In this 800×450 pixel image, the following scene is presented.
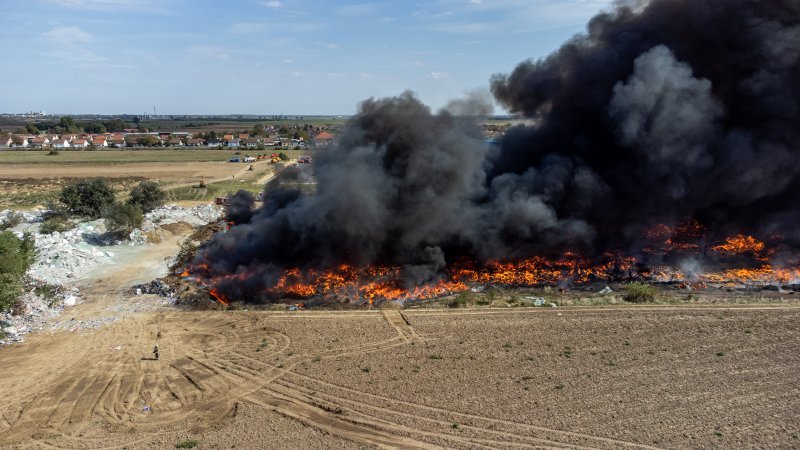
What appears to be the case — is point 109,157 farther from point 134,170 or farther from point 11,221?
point 11,221

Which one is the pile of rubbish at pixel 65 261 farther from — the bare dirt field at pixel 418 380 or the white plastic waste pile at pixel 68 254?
the bare dirt field at pixel 418 380

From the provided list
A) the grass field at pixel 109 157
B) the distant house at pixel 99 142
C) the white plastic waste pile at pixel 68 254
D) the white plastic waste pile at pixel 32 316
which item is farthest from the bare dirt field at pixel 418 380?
the distant house at pixel 99 142

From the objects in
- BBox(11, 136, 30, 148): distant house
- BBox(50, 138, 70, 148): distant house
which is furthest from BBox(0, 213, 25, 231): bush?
BBox(11, 136, 30, 148): distant house

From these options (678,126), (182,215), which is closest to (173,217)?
(182,215)

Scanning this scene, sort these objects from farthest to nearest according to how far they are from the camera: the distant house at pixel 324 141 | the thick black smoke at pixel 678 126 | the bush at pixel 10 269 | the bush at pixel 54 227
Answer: the bush at pixel 54 227
the distant house at pixel 324 141
the thick black smoke at pixel 678 126
the bush at pixel 10 269

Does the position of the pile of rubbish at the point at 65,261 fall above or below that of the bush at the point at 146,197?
below

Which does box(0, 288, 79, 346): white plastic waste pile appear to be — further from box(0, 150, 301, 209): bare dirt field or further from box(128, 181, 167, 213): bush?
box(0, 150, 301, 209): bare dirt field

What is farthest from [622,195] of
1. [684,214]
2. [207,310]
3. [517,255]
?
[207,310]
